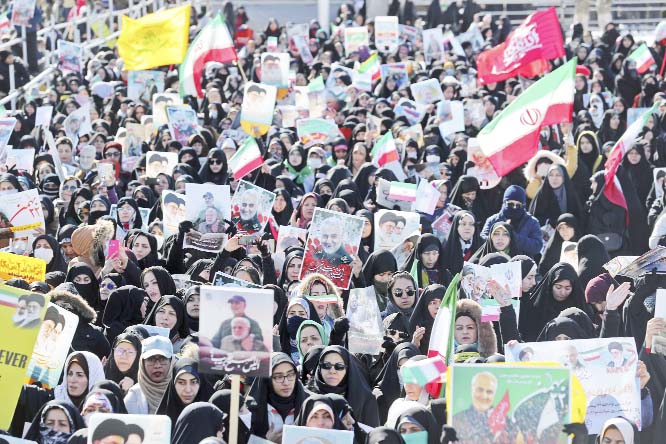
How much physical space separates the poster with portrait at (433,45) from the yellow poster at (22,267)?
1301 cm

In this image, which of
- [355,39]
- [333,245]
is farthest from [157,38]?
[333,245]

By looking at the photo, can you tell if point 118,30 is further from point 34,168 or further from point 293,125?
point 34,168

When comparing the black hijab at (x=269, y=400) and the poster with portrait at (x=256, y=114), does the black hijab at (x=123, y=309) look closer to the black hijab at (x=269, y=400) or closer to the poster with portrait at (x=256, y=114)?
→ the black hijab at (x=269, y=400)

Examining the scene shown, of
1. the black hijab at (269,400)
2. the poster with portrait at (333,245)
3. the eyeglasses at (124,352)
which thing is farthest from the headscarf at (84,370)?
the poster with portrait at (333,245)

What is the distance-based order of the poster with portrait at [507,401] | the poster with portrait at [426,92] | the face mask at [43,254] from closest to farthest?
the poster with portrait at [507,401], the face mask at [43,254], the poster with portrait at [426,92]

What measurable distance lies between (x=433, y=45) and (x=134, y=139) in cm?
731

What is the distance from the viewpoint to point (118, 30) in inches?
984

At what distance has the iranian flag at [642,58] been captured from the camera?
19.8m

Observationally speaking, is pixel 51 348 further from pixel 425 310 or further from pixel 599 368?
pixel 599 368

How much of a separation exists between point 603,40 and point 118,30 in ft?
25.2

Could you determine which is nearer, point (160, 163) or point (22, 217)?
point (22, 217)

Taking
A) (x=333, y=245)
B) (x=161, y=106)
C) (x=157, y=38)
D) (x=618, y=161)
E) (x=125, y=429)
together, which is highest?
(x=157, y=38)

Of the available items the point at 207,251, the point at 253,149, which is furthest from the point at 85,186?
the point at 207,251

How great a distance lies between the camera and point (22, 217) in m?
11.4
